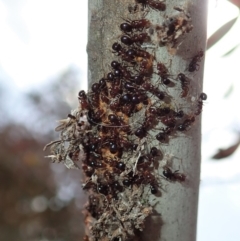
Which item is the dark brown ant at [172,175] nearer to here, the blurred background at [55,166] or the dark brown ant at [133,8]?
the dark brown ant at [133,8]

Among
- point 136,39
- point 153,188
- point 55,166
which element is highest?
point 55,166

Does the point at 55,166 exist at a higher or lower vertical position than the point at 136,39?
higher

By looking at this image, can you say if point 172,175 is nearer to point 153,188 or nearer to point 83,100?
point 153,188

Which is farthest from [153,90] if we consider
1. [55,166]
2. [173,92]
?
[55,166]

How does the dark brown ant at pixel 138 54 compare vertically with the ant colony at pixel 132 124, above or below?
above

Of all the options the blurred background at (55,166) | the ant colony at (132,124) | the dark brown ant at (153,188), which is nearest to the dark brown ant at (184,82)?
the ant colony at (132,124)

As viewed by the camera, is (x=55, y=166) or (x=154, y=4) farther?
(x=55, y=166)

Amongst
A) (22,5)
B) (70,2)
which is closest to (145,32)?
(70,2)

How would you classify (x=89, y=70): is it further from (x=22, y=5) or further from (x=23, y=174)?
(x=22, y=5)
